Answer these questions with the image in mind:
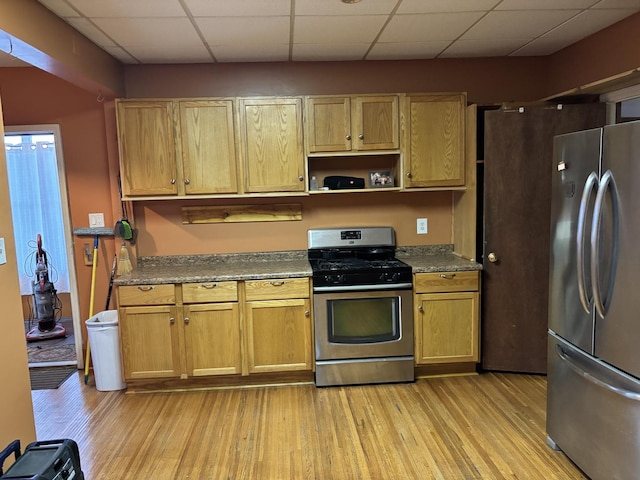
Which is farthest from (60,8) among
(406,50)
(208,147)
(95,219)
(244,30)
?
(406,50)

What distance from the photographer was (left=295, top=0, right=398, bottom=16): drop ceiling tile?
2.37 m

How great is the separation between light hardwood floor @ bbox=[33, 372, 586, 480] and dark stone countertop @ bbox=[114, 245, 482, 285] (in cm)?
86

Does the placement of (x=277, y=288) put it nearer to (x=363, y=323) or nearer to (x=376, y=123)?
(x=363, y=323)

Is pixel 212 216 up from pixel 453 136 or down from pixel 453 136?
down

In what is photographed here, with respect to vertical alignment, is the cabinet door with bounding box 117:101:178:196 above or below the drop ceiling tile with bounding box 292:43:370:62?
below

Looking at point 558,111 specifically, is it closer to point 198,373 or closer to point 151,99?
point 151,99

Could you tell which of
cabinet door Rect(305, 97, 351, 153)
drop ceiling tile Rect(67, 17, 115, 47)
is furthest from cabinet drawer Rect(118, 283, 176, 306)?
drop ceiling tile Rect(67, 17, 115, 47)

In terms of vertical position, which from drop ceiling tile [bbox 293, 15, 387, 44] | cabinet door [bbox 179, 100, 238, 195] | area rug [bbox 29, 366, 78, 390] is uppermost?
drop ceiling tile [bbox 293, 15, 387, 44]

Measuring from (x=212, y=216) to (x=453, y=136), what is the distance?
2014 mm

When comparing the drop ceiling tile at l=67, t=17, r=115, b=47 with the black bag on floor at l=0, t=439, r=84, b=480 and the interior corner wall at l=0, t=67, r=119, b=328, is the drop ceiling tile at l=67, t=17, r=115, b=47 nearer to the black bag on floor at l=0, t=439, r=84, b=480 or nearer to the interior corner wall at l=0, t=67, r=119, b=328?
the interior corner wall at l=0, t=67, r=119, b=328

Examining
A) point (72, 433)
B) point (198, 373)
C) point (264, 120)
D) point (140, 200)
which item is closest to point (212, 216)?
point (140, 200)

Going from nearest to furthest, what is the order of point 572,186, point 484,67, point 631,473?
point 631,473, point 572,186, point 484,67

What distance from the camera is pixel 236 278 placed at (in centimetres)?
314

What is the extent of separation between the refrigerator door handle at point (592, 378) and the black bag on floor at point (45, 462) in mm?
2322
